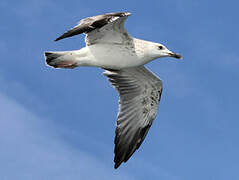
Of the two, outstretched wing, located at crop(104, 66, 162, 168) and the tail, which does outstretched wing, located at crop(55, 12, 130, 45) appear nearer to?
the tail

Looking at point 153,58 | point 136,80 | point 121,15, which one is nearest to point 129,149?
point 136,80

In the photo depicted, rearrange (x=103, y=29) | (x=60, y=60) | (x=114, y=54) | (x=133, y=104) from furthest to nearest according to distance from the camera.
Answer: (x=133, y=104) → (x=60, y=60) → (x=114, y=54) → (x=103, y=29)

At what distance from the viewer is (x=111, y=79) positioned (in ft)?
43.2

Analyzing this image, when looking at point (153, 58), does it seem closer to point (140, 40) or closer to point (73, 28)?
point (140, 40)

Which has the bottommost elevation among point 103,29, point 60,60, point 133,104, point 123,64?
point 133,104

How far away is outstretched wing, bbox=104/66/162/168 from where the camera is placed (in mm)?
12914

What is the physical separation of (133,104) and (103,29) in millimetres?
2680

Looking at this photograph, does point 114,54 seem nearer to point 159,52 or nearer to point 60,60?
point 159,52

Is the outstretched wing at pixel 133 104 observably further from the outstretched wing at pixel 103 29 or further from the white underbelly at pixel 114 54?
the outstretched wing at pixel 103 29

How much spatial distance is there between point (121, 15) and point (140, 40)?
1.32 meters

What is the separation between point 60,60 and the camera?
38.3ft

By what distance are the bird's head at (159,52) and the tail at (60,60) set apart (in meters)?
1.71

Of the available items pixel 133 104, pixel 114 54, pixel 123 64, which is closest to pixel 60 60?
pixel 114 54

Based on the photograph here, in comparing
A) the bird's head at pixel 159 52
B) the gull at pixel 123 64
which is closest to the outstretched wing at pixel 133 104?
the gull at pixel 123 64
